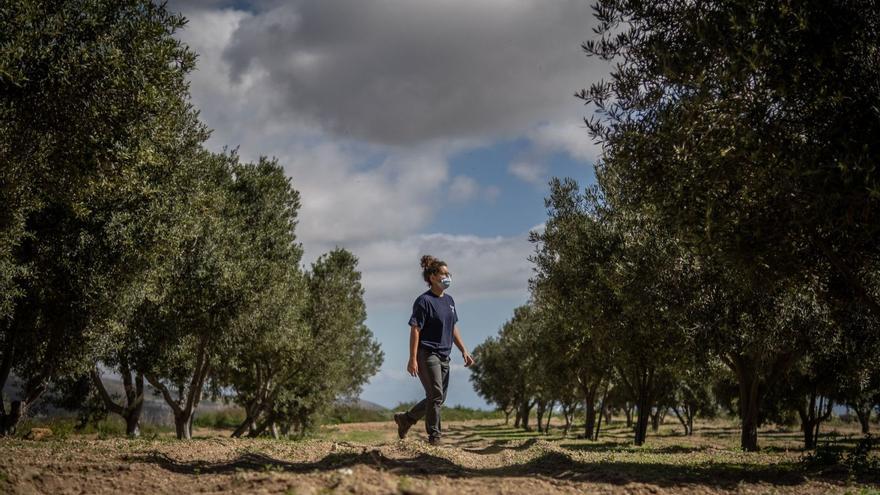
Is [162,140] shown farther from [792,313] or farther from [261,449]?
[792,313]

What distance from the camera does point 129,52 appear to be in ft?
44.9

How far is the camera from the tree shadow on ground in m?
9.90

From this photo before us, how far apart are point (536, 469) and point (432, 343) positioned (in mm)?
3225

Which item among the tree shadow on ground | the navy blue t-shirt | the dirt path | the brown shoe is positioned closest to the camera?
the dirt path

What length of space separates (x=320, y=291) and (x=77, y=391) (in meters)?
15.6

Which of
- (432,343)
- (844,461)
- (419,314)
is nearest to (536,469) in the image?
(432,343)

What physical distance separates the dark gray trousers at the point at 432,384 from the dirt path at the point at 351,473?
0.56m

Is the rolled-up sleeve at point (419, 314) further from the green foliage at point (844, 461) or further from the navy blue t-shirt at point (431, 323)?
the green foliage at point (844, 461)

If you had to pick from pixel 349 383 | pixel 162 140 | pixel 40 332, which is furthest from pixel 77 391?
pixel 349 383

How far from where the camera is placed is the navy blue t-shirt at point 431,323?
13039 millimetres

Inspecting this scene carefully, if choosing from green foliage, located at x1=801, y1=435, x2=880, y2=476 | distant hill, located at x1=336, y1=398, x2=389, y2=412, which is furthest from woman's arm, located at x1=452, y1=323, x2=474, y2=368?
distant hill, located at x1=336, y1=398, x2=389, y2=412

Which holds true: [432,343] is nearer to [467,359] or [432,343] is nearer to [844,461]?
[467,359]

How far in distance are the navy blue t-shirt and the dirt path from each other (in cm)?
196

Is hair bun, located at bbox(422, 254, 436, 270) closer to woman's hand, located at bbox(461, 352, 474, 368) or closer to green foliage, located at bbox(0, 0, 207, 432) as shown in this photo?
woman's hand, located at bbox(461, 352, 474, 368)
